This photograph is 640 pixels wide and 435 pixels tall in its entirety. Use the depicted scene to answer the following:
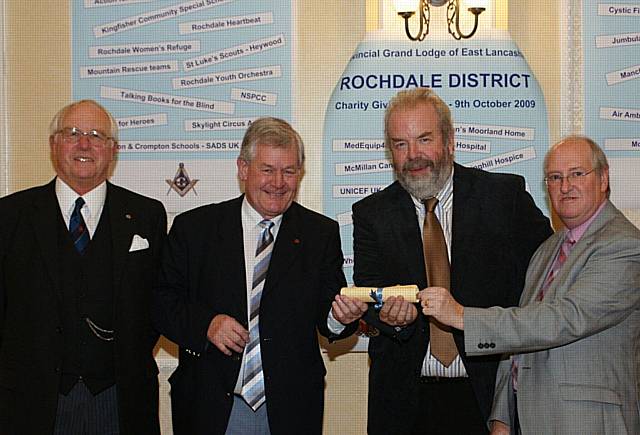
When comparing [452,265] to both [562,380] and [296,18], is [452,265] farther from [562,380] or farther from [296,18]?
[296,18]

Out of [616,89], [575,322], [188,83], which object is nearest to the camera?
[575,322]

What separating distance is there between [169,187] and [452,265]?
2418 millimetres

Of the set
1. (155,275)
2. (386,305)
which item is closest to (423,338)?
(386,305)

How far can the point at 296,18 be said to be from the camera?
208 inches

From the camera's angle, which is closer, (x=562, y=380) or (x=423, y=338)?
(x=562, y=380)

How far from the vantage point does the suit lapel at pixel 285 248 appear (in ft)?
11.5

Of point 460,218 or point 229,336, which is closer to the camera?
point 229,336

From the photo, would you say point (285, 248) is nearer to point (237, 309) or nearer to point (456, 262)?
point (237, 309)

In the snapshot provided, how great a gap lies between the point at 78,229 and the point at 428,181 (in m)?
1.49

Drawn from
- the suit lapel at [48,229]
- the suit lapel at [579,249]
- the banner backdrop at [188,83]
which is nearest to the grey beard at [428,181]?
the suit lapel at [579,249]

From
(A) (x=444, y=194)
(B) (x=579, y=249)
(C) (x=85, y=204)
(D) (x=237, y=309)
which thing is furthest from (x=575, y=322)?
(C) (x=85, y=204)

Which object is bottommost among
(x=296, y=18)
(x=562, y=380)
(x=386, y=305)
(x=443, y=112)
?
(x=562, y=380)

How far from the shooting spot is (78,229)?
351 centimetres

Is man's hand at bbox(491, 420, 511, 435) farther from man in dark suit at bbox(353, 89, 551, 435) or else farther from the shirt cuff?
the shirt cuff
